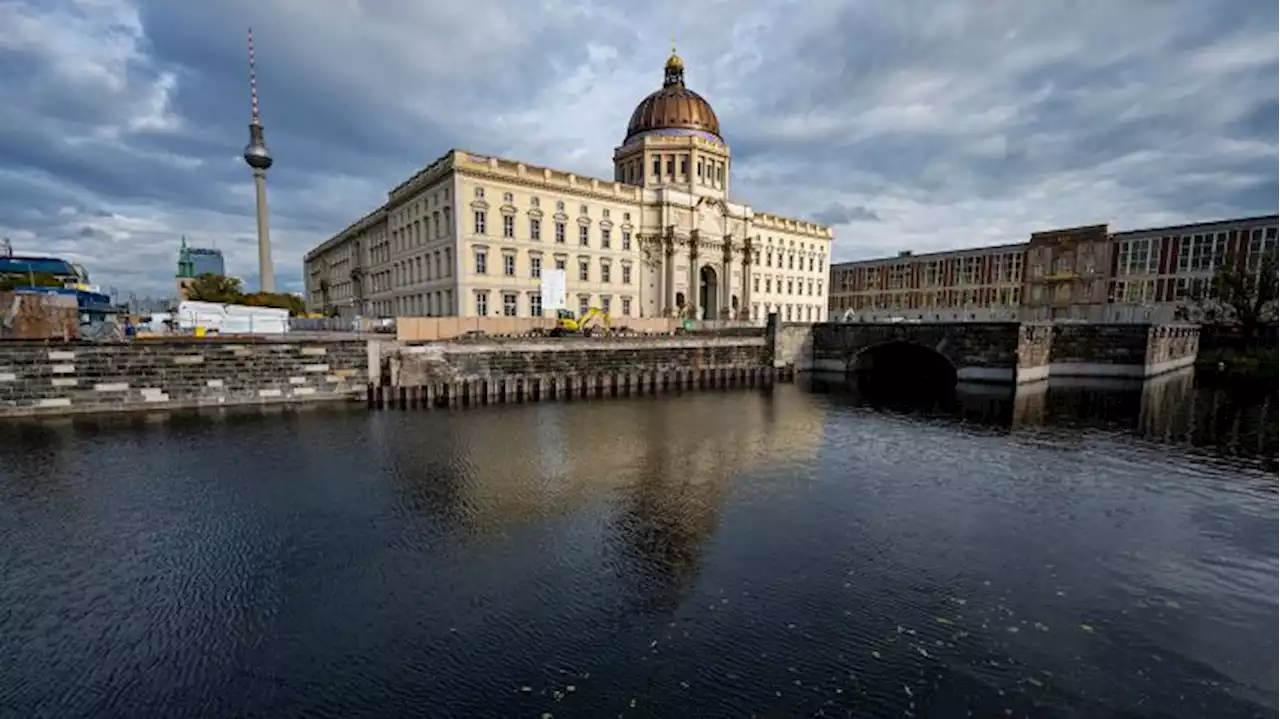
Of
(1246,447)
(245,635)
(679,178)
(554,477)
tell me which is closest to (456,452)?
(554,477)

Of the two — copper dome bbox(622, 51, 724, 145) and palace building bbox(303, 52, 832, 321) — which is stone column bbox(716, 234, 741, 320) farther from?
copper dome bbox(622, 51, 724, 145)

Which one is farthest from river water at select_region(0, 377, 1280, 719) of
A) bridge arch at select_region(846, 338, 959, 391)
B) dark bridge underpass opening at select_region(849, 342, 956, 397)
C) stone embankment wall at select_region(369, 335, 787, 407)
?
bridge arch at select_region(846, 338, 959, 391)

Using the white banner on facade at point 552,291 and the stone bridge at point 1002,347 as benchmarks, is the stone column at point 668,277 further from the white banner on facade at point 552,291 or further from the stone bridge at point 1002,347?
the white banner on facade at point 552,291

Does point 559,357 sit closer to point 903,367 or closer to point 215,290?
point 903,367

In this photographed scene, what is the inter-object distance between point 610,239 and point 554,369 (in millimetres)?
27197

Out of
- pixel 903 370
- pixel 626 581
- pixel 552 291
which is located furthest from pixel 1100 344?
pixel 626 581

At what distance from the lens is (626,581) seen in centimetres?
877

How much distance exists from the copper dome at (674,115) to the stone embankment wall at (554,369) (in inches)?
1304

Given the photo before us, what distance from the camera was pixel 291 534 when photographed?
10484mm

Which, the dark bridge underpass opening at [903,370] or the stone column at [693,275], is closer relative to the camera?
the dark bridge underpass opening at [903,370]

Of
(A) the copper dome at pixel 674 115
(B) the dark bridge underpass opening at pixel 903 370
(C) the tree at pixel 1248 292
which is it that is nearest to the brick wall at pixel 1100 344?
(B) the dark bridge underpass opening at pixel 903 370

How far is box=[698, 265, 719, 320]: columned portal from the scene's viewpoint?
215ft

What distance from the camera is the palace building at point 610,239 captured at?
48219 millimetres

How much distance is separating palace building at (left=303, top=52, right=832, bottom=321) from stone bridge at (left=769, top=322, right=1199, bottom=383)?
57.3ft
